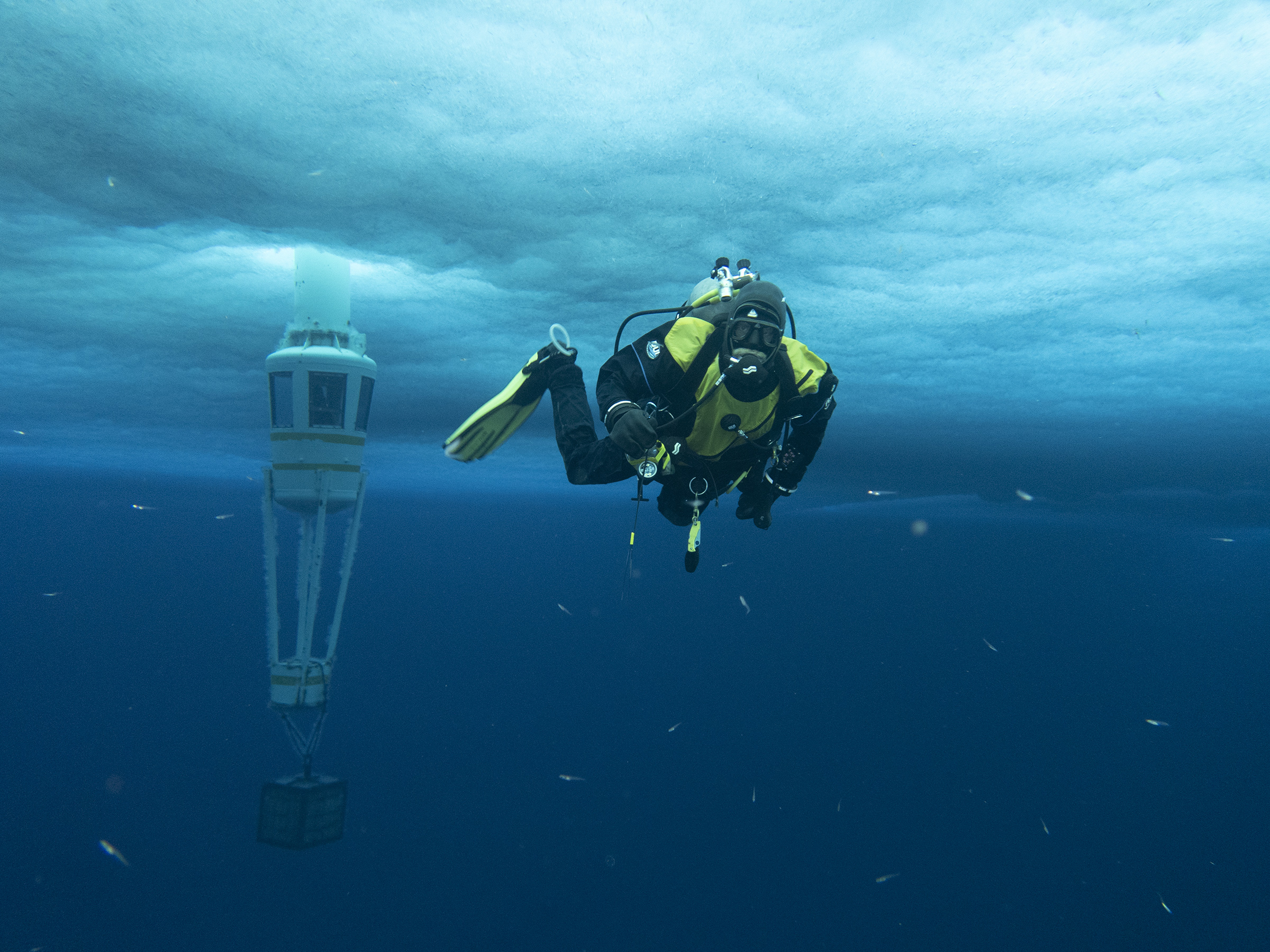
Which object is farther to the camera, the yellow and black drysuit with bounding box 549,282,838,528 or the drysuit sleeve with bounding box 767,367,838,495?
the drysuit sleeve with bounding box 767,367,838,495

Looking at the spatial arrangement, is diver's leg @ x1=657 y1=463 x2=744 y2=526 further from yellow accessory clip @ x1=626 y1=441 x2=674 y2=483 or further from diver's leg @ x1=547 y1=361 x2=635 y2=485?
yellow accessory clip @ x1=626 y1=441 x2=674 y2=483

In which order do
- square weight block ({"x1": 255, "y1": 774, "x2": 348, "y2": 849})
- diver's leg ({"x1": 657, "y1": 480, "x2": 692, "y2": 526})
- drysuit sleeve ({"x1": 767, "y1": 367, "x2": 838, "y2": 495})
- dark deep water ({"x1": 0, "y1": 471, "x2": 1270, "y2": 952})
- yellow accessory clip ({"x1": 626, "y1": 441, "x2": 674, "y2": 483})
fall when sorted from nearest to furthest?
1. yellow accessory clip ({"x1": 626, "y1": 441, "x2": 674, "y2": 483})
2. drysuit sleeve ({"x1": 767, "y1": 367, "x2": 838, "y2": 495})
3. diver's leg ({"x1": 657, "y1": 480, "x2": 692, "y2": 526})
4. square weight block ({"x1": 255, "y1": 774, "x2": 348, "y2": 849})
5. dark deep water ({"x1": 0, "y1": 471, "x2": 1270, "y2": 952})

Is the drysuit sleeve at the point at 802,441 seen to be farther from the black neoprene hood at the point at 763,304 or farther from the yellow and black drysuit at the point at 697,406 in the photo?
the black neoprene hood at the point at 763,304

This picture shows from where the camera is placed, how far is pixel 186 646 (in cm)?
15500

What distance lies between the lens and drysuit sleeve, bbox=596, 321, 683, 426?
11.8 ft

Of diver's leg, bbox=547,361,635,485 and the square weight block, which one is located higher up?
diver's leg, bbox=547,361,635,485

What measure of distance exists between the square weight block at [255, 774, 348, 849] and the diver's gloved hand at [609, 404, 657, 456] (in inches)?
918

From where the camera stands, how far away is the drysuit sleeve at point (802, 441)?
4438 mm

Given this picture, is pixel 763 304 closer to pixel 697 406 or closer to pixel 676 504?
pixel 697 406

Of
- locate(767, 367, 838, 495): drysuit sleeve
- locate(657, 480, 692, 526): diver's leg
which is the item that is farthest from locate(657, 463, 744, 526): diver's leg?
locate(767, 367, 838, 495): drysuit sleeve

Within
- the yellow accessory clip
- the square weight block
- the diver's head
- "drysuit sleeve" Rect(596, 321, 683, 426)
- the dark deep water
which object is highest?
the diver's head

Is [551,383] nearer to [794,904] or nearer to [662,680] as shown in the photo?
[794,904]

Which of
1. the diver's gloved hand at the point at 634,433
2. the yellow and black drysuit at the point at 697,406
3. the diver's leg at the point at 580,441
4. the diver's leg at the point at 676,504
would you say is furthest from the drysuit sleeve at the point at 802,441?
the diver's gloved hand at the point at 634,433

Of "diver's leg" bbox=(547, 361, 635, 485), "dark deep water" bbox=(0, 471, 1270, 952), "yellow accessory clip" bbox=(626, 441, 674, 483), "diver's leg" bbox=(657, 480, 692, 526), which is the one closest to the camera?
"yellow accessory clip" bbox=(626, 441, 674, 483)
